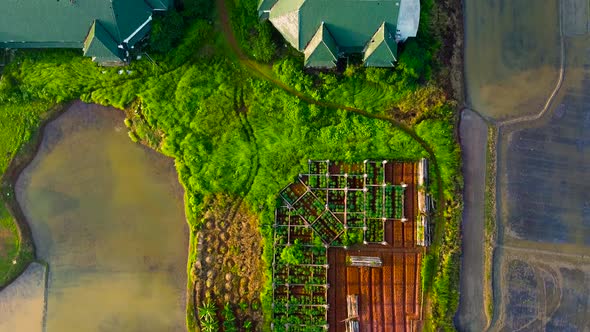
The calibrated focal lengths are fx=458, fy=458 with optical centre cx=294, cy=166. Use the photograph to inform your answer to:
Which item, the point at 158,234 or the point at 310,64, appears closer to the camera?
the point at 310,64

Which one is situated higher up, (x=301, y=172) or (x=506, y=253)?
(x=301, y=172)

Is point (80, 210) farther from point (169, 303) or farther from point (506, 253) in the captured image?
point (506, 253)

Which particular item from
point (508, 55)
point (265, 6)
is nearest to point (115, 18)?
point (265, 6)

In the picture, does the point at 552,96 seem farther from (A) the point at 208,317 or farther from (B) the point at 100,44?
(B) the point at 100,44

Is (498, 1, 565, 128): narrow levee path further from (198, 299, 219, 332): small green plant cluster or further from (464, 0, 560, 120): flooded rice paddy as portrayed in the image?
(198, 299, 219, 332): small green plant cluster

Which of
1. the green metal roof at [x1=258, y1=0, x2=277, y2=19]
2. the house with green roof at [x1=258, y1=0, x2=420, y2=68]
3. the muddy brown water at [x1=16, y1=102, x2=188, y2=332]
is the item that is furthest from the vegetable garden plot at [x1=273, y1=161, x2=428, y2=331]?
the green metal roof at [x1=258, y1=0, x2=277, y2=19]

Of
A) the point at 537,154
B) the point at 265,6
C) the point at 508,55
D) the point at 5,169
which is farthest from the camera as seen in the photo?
the point at 5,169

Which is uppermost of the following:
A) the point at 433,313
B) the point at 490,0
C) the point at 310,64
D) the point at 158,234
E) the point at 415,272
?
the point at 490,0

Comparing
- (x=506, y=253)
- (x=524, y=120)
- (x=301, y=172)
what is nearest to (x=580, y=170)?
(x=524, y=120)
